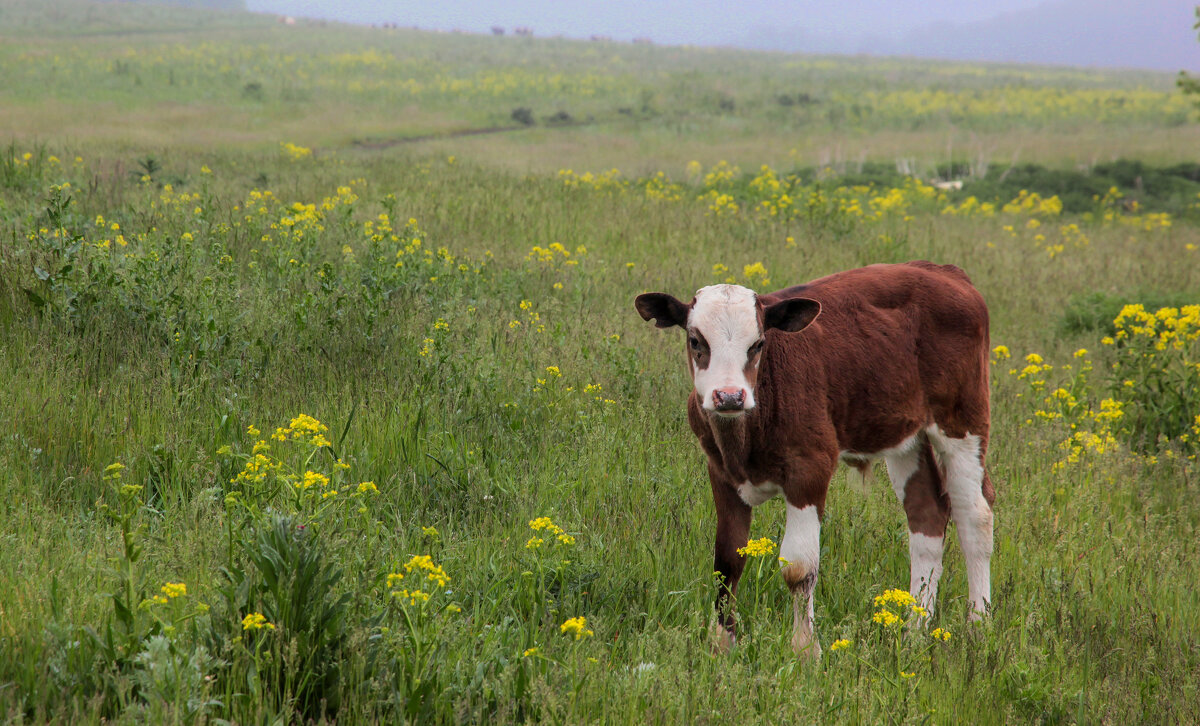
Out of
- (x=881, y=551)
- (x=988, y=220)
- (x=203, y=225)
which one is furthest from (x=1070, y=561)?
(x=988, y=220)

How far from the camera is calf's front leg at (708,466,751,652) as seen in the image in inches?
169

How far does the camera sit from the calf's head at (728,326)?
3965 millimetres

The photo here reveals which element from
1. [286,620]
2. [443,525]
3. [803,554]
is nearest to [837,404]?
[803,554]

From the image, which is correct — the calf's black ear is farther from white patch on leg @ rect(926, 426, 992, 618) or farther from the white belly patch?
white patch on leg @ rect(926, 426, 992, 618)

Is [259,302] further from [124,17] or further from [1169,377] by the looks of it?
[124,17]

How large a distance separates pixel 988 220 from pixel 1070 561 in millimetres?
15259

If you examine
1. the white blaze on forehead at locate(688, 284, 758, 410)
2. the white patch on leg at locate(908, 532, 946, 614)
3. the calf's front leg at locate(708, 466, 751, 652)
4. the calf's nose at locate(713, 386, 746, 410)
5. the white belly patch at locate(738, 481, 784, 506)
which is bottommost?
the white patch on leg at locate(908, 532, 946, 614)

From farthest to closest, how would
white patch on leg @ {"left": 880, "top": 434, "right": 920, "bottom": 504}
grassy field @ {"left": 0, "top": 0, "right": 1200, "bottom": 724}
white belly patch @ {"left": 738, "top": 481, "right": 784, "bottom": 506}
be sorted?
white patch on leg @ {"left": 880, "top": 434, "right": 920, "bottom": 504}
white belly patch @ {"left": 738, "top": 481, "right": 784, "bottom": 506}
grassy field @ {"left": 0, "top": 0, "right": 1200, "bottom": 724}

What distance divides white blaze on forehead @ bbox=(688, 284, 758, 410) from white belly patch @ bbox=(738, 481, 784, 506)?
22.1 inches

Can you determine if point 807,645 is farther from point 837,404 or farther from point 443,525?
point 443,525

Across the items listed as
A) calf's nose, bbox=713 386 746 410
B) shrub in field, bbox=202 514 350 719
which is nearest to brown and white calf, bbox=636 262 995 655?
calf's nose, bbox=713 386 746 410

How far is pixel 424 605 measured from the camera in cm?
316

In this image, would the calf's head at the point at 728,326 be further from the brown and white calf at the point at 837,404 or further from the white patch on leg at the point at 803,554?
the white patch on leg at the point at 803,554

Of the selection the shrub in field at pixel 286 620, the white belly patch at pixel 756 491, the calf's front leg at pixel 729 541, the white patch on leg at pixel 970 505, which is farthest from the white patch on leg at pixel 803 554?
the shrub in field at pixel 286 620
